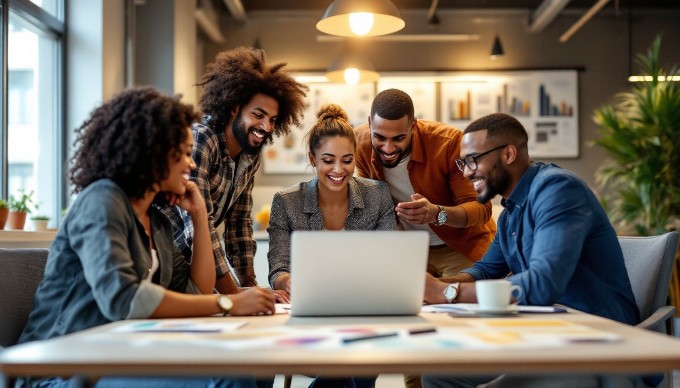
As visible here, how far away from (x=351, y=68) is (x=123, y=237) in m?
5.11

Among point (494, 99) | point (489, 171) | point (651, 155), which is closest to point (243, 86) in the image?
point (489, 171)

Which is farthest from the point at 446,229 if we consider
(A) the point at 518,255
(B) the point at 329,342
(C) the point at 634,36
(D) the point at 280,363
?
(C) the point at 634,36

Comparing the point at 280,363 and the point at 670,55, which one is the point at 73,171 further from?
the point at 670,55

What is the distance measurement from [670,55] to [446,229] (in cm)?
669

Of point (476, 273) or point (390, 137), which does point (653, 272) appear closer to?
point (476, 273)

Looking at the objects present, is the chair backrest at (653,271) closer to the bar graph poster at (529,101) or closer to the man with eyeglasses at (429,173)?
the man with eyeglasses at (429,173)

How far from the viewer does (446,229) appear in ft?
10.3

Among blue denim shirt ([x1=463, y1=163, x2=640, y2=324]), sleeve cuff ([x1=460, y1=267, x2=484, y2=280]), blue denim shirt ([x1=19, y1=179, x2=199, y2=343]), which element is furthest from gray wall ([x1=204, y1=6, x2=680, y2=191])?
blue denim shirt ([x1=19, y1=179, x2=199, y2=343])

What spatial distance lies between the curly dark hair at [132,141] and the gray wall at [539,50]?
270 inches

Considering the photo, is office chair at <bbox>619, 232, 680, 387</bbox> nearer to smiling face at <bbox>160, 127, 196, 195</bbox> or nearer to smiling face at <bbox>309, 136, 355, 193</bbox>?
smiling face at <bbox>309, 136, 355, 193</bbox>

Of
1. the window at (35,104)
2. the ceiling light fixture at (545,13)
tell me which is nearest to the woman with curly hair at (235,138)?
the window at (35,104)

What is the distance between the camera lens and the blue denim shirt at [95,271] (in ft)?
5.43

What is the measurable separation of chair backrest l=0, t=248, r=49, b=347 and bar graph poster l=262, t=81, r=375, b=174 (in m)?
6.67

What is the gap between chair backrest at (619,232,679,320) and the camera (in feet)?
7.38
